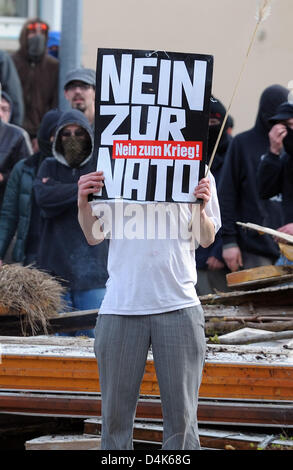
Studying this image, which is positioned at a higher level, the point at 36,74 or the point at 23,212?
the point at 36,74

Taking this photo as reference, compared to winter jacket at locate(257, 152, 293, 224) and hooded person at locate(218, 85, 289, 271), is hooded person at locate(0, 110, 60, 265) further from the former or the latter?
winter jacket at locate(257, 152, 293, 224)

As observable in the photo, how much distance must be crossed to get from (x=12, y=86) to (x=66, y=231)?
322 centimetres

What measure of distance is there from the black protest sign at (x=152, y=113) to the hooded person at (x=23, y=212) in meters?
3.82

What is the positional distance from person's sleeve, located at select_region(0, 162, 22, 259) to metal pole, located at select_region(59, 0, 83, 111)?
117 cm

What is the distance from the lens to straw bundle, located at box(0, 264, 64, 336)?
6.57 meters

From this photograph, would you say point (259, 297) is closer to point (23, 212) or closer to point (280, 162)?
point (280, 162)

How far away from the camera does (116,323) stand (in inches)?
183

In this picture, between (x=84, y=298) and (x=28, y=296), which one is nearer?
(x=28, y=296)

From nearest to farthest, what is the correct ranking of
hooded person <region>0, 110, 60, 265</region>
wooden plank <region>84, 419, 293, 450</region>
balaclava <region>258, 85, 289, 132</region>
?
wooden plank <region>84, 419, 293, 450</region>, balaclava <region>258, 85, 289, 132</region>, hooded person <region>0, 110, 60, 265</region>

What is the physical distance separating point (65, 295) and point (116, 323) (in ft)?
9.86

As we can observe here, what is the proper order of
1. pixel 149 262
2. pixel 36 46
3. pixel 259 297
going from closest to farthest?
1. pixel 149 262
2. pixel 259 297
3. pixel 36 46

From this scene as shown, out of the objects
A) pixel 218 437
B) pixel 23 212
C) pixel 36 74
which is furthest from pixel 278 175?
pixel 36 74

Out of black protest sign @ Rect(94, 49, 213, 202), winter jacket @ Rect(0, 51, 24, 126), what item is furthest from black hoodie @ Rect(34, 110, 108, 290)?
black protest sign @ Rect(94, 49, 213, 202)

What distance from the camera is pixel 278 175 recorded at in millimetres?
7625
